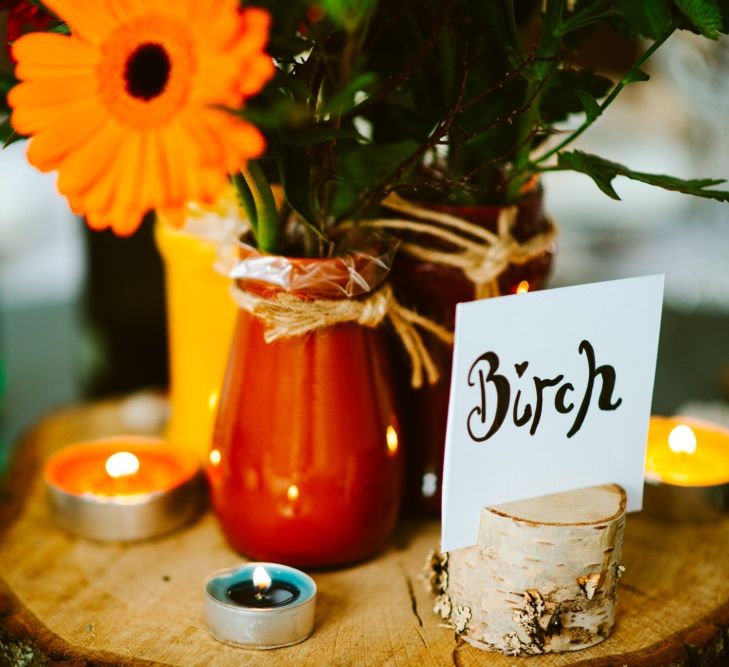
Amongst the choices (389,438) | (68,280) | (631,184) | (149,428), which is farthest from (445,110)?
(631,184)

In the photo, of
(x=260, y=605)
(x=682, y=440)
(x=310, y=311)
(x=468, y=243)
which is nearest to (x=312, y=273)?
(x=310, y=311)

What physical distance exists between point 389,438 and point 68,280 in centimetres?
205

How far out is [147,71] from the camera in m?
0.51

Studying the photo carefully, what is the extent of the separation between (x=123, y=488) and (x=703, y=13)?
0.59m

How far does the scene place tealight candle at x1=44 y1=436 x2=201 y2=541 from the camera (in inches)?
30.5

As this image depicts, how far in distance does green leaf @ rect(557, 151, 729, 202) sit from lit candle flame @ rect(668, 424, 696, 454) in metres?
0.30

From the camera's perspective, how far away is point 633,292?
66 centimetres

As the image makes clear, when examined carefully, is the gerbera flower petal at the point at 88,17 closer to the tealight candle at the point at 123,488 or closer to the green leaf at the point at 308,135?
the green leaf at the point at 308,135

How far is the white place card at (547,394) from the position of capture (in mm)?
615

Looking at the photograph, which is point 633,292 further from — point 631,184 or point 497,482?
point 631,184

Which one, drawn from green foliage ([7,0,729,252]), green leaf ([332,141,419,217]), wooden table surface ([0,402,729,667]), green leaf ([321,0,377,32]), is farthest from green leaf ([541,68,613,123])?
wooden table surface ([0,402,729,667])

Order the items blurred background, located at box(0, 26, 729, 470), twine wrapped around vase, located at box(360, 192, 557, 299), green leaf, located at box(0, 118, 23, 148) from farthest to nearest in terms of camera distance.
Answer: blurred background, located at box(0, 26, 729, 470) < twine wrapped around vase, located at box(360, 192, 557, 299) < green leaf, located at box(0, 118, 23, 148)

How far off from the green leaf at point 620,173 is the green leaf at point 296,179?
7.0 inches

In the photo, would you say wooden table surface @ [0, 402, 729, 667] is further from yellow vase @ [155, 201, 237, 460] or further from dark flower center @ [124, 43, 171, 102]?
dark flower center @ [124, 43, 171, 102]
